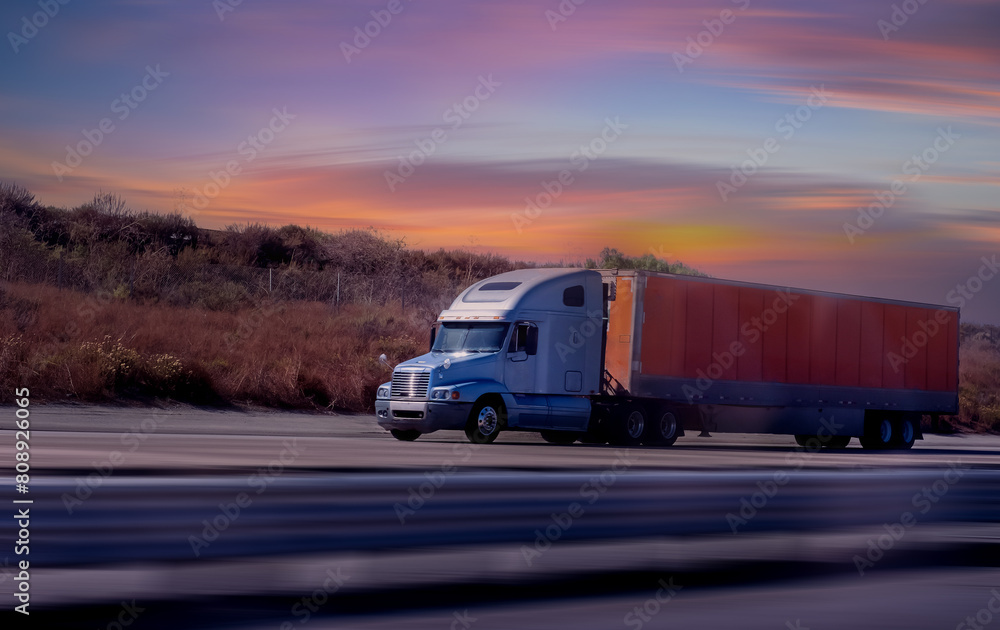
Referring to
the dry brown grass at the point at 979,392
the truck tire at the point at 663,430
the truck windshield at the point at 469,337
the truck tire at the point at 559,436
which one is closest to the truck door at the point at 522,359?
the truck windshield at the point at 469,337

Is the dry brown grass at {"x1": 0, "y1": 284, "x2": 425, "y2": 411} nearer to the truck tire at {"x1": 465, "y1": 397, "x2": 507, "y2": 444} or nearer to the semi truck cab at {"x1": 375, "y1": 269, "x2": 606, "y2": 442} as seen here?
the semi truck cab at {"x1": 375, "y1": 269, "x2": 606, "y2": 442}

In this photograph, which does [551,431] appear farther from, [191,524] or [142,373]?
[191,524]

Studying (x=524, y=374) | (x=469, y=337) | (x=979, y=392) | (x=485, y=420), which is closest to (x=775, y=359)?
(x=524, y=374)

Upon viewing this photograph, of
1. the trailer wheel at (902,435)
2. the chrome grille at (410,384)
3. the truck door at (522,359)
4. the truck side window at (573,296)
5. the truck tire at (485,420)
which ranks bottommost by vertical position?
the trailer wheel at (902,435)

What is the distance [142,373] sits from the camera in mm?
26750

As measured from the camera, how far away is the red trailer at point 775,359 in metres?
24.4

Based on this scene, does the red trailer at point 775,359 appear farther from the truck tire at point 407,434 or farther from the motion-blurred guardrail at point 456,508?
the motion-blurred guardrail at point 456,508

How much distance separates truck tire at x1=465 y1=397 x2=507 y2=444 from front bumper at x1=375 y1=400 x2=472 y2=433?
219mm

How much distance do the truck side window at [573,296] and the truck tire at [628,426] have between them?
95.6 inches

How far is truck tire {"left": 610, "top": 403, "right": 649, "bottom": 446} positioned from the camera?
24.2 m

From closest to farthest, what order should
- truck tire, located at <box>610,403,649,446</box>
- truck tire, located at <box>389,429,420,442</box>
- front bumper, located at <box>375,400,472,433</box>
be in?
front bumper, located at <box>375,400,472,433</box> → truck tire, located at <box>389,429,420,442</box> → truck tire, located at <box>610,403,649,446</box>

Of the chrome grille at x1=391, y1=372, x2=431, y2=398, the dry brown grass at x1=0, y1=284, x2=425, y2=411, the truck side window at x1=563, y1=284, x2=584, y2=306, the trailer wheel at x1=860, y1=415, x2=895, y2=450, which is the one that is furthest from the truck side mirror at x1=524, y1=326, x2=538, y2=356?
the trailer wheel at x1=860, y1=415, x2=895, y2=450

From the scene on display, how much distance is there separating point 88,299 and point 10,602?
3197cm

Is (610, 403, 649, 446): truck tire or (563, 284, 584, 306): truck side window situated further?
(610, 403, 649, 446): truck tire
